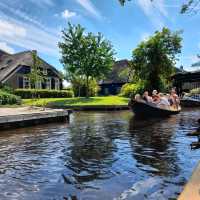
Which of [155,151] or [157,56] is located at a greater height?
[157,56]

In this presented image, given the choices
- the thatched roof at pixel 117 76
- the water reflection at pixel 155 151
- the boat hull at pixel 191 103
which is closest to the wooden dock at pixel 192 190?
the water reflection at pixel 155 151

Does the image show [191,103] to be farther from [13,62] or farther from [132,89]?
[13,62]

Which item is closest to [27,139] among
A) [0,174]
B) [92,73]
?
[0,174]

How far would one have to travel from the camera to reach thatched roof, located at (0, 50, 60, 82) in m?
54.6

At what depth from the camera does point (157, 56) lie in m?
47.9

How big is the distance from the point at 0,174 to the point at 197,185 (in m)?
5.49

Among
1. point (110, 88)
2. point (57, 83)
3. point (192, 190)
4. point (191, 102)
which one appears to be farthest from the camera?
point (110, 88)

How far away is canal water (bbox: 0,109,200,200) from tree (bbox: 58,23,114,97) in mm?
31039

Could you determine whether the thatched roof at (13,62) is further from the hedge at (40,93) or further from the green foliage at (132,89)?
the green foliage at (132,89)

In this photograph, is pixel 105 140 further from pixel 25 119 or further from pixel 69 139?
pixel 25 119

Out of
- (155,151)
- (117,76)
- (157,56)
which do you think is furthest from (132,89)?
(155,151)

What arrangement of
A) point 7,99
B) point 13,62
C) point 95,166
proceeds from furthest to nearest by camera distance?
1. point 13,62
2. point 7,99
3. point 95,166

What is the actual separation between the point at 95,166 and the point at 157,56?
39391mm

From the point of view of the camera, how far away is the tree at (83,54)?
4703 cm
